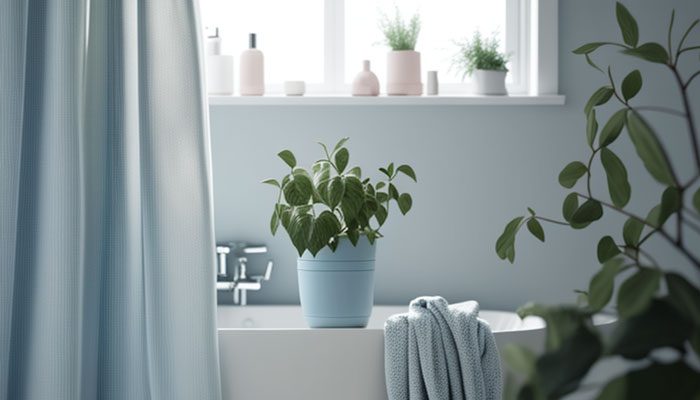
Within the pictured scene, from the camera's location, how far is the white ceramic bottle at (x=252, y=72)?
2.53 metres

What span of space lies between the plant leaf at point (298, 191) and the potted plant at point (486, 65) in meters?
0.80

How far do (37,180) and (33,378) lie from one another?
43 centimetres

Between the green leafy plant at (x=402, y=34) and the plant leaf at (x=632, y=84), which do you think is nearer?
the plant leaf at (x=632, y=84)

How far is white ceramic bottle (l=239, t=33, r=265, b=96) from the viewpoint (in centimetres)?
253

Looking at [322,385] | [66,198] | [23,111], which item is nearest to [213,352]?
[322,385]

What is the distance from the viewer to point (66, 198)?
1.78 metres

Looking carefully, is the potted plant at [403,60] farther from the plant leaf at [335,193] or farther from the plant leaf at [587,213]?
the plant leaf at [587,213]

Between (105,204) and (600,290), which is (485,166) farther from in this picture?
(600,290)

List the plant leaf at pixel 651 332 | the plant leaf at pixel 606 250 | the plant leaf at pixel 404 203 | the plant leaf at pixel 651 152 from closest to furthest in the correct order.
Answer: the plant leaf at pixel 651 332 → the plant leaf at pixel 651 152 → the plant leaf at pixel 606 250 → the plant leaf at pixel 404 203

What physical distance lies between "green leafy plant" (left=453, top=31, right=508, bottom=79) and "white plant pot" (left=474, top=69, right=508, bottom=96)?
0.05 ft

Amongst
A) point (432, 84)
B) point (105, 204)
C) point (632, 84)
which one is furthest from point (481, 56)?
point (632, 84)

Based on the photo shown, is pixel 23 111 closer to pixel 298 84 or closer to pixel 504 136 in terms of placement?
pixel 298 84

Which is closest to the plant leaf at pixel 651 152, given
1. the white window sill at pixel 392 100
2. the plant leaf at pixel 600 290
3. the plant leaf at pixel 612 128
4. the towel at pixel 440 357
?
the plant leaf at pixel 600 290

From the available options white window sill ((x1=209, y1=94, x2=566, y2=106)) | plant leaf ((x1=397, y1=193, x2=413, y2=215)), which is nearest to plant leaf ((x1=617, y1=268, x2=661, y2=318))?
plant leaf ((x1=397, y1=193, x2=413, y2=215))
